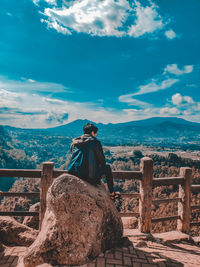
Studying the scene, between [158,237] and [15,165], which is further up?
[158,237]

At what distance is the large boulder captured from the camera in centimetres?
311

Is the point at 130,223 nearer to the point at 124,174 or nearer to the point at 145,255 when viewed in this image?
the point at 124,174

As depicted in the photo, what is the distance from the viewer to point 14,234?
15.7 feet

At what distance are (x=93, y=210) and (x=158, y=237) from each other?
295cm

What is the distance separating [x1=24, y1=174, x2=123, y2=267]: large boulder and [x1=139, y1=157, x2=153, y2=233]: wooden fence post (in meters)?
1.72

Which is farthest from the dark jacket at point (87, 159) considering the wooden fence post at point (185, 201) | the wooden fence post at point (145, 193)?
the wooden fence post at point (185, 201)

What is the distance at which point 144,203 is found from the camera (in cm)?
521

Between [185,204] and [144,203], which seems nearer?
[144,203]

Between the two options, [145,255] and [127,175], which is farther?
[127,175]

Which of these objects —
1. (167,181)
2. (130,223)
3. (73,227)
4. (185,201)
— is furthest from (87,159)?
(130,223)

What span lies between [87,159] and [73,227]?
121 centimetres

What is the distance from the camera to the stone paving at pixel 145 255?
337cm

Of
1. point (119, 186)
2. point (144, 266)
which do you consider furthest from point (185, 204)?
point (119, 186)

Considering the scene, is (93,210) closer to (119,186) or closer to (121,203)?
(121,203)
